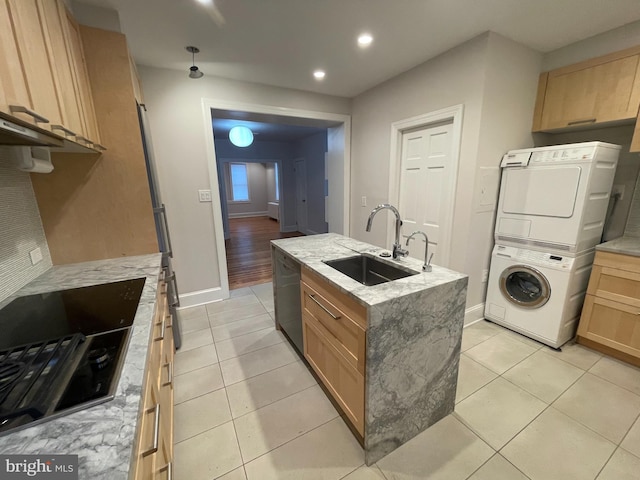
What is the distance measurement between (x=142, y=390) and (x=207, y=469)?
3.23 ft

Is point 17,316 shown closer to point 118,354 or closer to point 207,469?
point 118,354

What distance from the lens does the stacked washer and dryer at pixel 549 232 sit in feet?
6.41

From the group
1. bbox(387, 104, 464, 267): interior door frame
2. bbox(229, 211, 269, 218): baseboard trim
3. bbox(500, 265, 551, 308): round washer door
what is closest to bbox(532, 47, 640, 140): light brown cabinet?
bbox(387, 104, 464, 267): interior door frame

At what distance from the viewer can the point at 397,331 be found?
1.26 m

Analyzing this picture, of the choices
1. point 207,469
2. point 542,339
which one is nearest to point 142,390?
point 207,469

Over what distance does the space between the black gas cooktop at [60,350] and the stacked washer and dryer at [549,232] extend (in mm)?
2848

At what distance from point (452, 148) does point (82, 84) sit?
2769 millimetres

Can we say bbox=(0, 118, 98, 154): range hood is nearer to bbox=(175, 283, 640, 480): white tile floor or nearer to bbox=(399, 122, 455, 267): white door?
bbox=(175, 283, 640, 480): white tile floor

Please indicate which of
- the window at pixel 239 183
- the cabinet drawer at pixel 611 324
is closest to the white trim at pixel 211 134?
the cabinet drawer at pixel 611 324

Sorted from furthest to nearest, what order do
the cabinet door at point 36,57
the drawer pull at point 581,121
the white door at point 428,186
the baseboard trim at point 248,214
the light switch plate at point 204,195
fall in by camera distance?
the baseboard trim at point 248,214 < the light switch plate at point 204,195 < the white door at point 428,186 < the drawer pull at point 581,121 < the cabinet door at point 36,57

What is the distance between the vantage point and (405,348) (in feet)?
4.29

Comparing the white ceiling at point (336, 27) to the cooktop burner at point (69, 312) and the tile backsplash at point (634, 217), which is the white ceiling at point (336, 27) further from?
the cooktop burner at point (69, 312)

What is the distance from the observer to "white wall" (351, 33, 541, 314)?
2133mm

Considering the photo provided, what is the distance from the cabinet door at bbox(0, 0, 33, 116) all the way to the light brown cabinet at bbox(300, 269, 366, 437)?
4.74 feet
